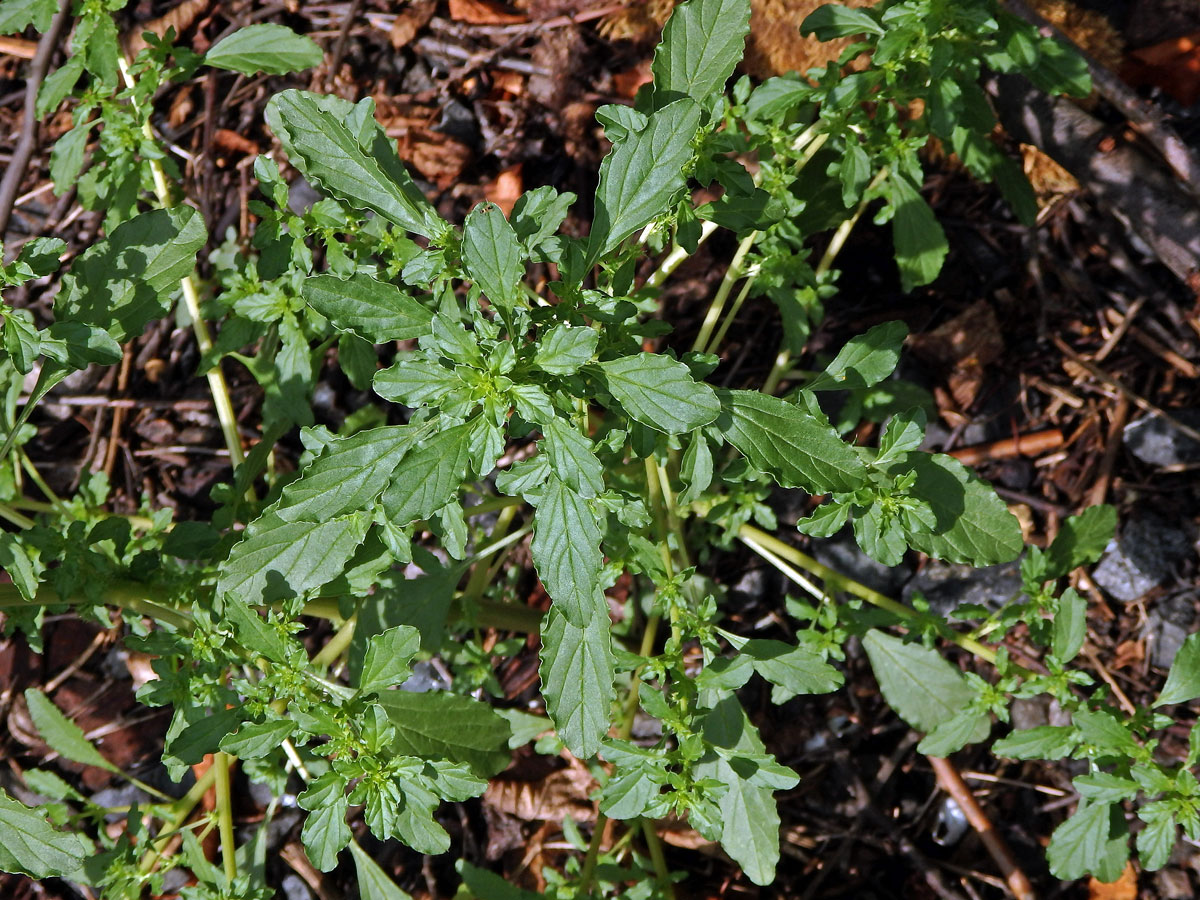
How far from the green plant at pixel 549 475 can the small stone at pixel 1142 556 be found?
663mm

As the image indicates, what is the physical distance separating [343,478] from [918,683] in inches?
64.3

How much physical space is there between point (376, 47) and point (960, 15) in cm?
235

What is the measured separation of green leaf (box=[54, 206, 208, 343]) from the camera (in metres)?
2.25

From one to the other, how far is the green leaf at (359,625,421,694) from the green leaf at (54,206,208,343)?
89 cm

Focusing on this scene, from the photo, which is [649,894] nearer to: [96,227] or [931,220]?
[931,220]

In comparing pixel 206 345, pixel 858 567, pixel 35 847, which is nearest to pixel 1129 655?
pixel 858 567

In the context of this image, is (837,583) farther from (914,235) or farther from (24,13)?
(24,13)

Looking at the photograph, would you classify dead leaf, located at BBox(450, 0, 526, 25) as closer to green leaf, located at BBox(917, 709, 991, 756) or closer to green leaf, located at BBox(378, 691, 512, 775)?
green leaf, located at BBox(378, 691, 512, 775)

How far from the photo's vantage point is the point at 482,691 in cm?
316

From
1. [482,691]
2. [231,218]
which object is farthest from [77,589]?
[231,218]

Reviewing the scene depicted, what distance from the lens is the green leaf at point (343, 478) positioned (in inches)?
70.3

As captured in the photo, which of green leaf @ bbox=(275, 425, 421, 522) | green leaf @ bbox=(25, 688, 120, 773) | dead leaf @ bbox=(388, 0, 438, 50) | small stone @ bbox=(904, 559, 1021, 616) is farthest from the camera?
dead leaf @ bbox=(388, 0, 438, 50)

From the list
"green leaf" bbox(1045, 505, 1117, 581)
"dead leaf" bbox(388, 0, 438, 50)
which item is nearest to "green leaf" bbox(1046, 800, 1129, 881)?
"green leaf" bbox(1045, 505, 1117, 581)

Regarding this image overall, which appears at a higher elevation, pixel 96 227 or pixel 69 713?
pixel 96 227
